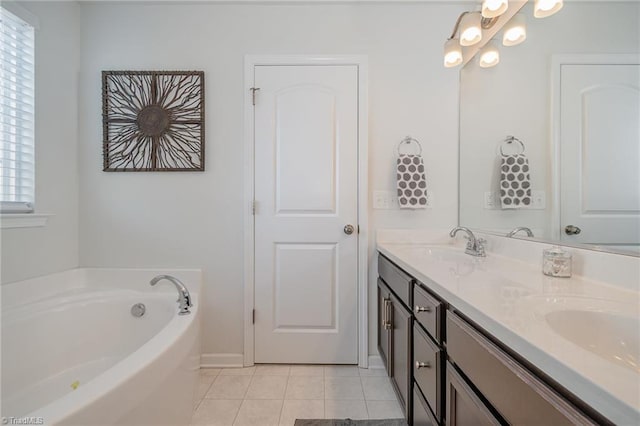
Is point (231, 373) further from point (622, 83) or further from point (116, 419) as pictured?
point (622, 83)

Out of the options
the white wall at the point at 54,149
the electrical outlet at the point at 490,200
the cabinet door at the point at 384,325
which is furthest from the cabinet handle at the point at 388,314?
the white wall at the point at 54,149

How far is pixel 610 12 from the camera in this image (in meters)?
0.91

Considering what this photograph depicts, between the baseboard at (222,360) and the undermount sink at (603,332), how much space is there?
1.83m

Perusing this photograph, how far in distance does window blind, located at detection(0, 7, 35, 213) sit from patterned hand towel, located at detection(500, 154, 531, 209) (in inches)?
106

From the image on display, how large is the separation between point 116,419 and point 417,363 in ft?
3.48

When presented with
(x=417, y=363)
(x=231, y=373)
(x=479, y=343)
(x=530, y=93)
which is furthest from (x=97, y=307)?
(x=530, y=93)

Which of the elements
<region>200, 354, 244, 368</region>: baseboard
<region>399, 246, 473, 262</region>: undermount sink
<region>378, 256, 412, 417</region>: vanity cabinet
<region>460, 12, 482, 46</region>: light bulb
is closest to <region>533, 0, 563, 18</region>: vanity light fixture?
<region>460, 12, 482, 46</region>: light bulb

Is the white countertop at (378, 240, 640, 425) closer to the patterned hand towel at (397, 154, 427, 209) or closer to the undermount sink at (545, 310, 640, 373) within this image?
the undermount sink at (545, 310, 640, 373)

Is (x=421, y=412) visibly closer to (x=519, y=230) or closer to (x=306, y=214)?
(x=519, y=230)

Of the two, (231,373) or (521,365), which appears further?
(231,373)

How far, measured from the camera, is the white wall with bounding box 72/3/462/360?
6.30 ft

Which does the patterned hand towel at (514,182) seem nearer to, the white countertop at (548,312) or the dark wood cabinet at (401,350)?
the white countertop at (548,312)

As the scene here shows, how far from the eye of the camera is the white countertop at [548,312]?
15.7 inches

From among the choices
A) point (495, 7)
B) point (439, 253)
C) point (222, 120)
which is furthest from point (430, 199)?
point (222, 120)
